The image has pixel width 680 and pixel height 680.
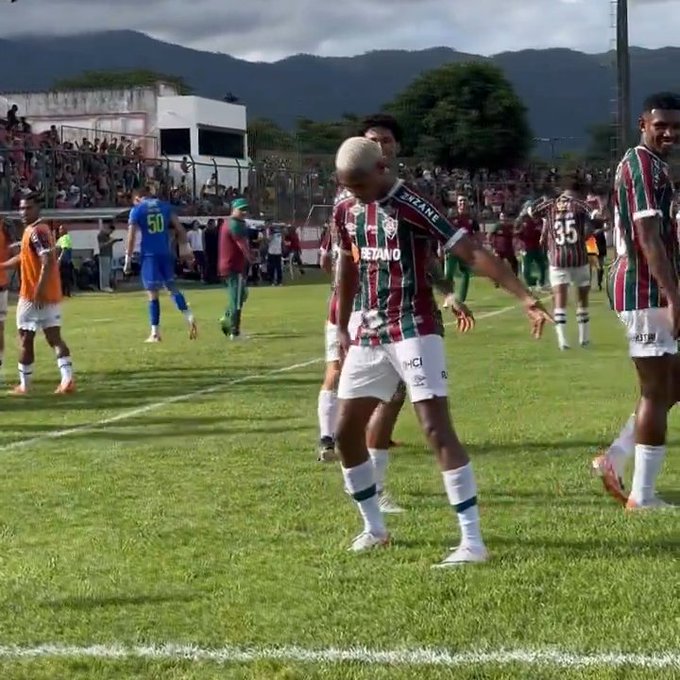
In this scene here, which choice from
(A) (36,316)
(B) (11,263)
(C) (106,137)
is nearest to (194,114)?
(C) (106,137)

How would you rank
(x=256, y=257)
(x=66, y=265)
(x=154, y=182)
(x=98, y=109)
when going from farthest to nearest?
1. (x=98, y=109)
2. (x=256, y=257)
3. (x=66, y=265)
4. (x=154, y=182)

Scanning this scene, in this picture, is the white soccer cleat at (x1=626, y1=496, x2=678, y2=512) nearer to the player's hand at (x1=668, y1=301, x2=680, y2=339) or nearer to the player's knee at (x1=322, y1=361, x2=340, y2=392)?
the player's hand at (x1=668, y1=301, x2=680, y2=339)

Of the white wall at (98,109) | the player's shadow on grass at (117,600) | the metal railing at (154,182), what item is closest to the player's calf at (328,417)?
the player's shadow on grass at (117,600)

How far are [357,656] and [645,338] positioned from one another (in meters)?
2.71

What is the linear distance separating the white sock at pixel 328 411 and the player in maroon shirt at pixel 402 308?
2709mm

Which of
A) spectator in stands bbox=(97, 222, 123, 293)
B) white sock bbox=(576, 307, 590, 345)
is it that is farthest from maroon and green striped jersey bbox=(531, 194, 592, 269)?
spectator in stands bbox=(97, 222, 123, 293)

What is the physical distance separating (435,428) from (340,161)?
4.12 ft

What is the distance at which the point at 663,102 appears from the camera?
7.14 meters

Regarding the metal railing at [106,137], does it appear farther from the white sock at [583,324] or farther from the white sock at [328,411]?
the white sock at [328,411]

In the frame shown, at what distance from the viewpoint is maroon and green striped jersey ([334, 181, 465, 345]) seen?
6.33 metres

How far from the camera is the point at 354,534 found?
283 inches

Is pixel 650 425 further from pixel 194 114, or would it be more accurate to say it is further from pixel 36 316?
pixel 194 114

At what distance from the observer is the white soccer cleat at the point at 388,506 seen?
772cm

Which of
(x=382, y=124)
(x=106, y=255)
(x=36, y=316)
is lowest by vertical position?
(x=36, y=316)
